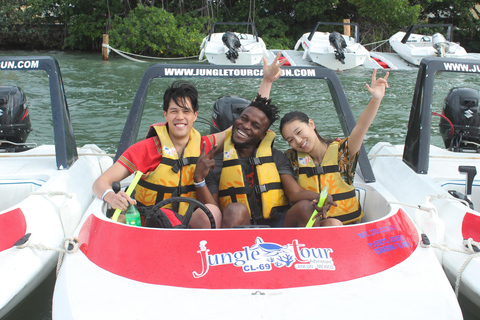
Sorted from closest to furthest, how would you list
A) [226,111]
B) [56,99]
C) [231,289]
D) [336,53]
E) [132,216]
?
[231,289] < [132,216] < [56,99] < [226,111] < [336,53]

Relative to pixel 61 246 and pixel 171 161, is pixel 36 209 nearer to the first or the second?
pixel 61 246

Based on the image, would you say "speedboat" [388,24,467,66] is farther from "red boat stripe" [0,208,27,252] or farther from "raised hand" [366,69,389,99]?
"red boat stripe" [0,208,27,252]

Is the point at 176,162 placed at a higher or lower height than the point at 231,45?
lower

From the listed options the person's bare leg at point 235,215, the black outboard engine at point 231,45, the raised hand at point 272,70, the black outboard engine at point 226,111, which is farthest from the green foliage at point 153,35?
the person's bare leg at point 235,215

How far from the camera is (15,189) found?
3.18m

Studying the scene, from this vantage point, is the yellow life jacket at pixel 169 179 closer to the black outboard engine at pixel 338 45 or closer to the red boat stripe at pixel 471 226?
the red boat stripe at pixel 471 226

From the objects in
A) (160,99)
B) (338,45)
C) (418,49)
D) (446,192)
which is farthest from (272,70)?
(418,49)

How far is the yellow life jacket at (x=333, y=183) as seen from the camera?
8.66 ft

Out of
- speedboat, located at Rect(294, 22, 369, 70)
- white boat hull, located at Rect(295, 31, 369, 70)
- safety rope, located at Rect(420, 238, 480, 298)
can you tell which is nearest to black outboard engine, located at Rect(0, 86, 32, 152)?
safety rope, located at Rect(420, 238, 480, 298)

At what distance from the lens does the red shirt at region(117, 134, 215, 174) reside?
2.68 m

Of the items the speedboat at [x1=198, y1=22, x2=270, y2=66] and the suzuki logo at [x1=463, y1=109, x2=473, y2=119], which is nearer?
the suzuki logo at [x1=463, y1=109, x2=473, y2=119]

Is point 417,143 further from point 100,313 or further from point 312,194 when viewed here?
point 100,313

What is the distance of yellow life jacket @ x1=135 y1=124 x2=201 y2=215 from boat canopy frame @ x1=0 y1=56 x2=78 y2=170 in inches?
34.9

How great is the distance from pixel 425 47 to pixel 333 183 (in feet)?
45.4
